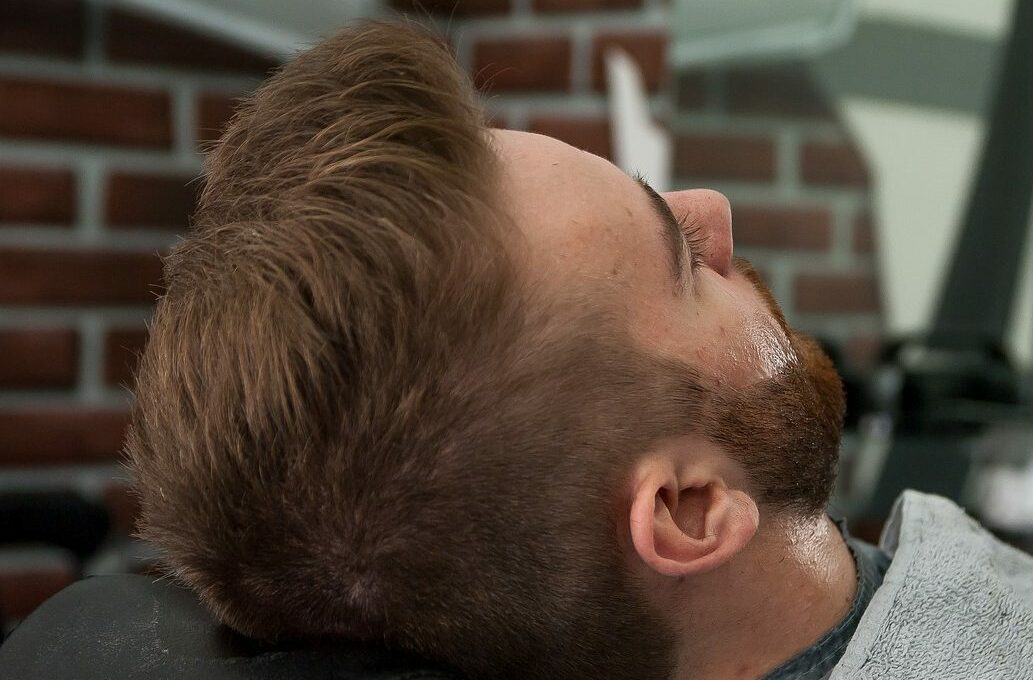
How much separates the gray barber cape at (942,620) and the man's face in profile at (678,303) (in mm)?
72

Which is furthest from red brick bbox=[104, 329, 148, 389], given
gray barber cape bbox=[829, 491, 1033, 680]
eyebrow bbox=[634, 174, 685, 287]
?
gray barber cape bbox=[829, 491, 1033, 680]

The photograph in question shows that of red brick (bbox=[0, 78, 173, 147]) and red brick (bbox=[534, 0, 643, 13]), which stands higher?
red brick (bbox=[534, 0, 643, 13])

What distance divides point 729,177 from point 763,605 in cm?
88

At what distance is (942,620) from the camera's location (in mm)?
598

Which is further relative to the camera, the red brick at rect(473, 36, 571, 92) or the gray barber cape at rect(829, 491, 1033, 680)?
the red brick at rect(473, 36, 571, 92)

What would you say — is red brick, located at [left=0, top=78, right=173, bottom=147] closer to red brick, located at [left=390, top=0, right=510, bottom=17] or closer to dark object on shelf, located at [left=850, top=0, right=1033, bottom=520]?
red brick, located at [left=390, top=0, right=510, bottom=17]

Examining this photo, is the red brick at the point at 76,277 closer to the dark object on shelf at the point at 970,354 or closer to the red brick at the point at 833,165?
the red brick at the point at 833,165

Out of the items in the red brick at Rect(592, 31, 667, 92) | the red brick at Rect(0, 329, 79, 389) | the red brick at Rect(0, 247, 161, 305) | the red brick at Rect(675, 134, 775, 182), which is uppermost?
the red brick at Rect(592, 31, 667, 92)

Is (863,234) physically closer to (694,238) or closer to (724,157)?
(724,157)

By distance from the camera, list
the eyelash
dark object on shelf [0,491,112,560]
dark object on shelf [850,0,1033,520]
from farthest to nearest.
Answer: dark object on shelf [850,0,1033,520] → dark object on shelf [0,491,112,560] → the eyelash

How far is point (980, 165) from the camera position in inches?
54.1

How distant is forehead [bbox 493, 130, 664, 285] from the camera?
23.3 inches

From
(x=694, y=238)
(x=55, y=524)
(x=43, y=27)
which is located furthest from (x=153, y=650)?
(x=43, y=27)

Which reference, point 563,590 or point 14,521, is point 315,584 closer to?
point 563,590
